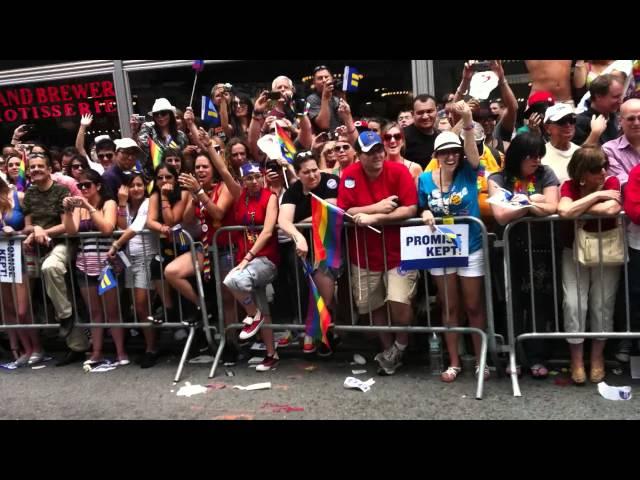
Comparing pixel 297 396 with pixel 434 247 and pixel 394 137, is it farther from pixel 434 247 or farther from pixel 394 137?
pixel 394 137

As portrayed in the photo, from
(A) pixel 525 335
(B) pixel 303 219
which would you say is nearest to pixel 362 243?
(B) pixel 303 219

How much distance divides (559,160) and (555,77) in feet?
6.85

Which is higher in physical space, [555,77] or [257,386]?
[555,77]

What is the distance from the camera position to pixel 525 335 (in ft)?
17.0

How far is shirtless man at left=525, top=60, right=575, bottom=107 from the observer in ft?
23.1

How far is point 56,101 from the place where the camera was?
34.0 feet

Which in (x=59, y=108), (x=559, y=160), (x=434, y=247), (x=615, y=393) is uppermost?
(x=59, y=108)

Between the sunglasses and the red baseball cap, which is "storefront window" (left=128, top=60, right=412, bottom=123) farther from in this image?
the sunglasses

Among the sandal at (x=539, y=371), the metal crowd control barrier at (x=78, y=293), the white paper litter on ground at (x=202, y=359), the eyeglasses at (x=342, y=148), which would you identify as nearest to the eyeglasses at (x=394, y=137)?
the eyeglasses at (x=342, y=148)

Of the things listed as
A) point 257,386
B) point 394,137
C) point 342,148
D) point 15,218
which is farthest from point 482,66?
point 15,218

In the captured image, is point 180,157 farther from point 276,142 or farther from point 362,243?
point 362,243

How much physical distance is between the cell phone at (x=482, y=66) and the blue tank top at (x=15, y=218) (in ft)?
16.1

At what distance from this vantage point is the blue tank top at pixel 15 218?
6.76m

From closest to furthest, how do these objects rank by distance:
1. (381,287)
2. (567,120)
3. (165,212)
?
(567,120) → (381,287) → (165,212)
